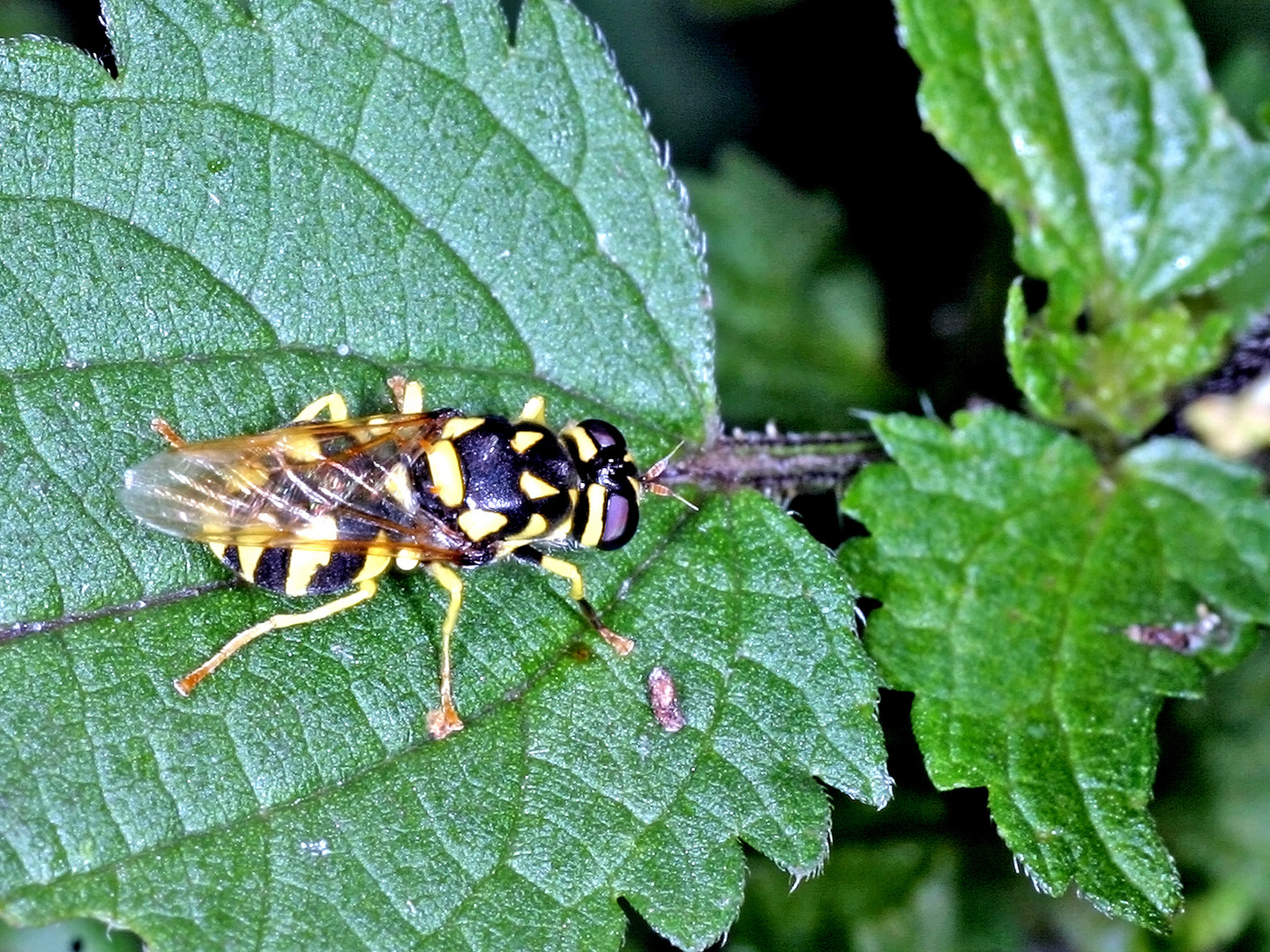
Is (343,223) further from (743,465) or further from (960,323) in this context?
(960,323)

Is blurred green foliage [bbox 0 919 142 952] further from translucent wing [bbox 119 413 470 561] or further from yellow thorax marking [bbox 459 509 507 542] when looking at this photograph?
yellow thorax marking [bbox 459 509 507 542]

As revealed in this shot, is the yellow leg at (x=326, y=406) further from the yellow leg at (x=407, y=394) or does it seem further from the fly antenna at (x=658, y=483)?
the fly antenna at (x=658, y=483)

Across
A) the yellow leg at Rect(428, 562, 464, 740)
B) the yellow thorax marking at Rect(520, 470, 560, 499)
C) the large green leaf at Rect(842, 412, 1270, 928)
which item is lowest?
the large green leaf at Rect(842, 412, 1270, 928)

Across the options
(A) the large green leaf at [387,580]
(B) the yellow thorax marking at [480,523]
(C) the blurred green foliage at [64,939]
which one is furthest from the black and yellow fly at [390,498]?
(C) the blurred green foliage at [64,939]

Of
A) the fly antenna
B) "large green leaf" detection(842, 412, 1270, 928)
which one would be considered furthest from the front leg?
"large green leaf" detection(842, 412, 1270, 928)

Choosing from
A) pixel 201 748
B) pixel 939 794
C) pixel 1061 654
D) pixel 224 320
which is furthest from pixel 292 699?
pixel 939 794
